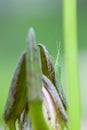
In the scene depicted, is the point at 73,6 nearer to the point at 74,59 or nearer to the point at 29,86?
the point at 74,59

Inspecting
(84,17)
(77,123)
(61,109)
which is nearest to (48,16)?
(84,17)

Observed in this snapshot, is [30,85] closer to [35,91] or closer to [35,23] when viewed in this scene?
[35,91]

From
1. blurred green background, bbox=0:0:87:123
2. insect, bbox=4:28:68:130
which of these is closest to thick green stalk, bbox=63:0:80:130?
insect, bbox=4:28:68:130

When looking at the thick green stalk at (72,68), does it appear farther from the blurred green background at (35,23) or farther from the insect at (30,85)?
the blurred green background at (35,23)

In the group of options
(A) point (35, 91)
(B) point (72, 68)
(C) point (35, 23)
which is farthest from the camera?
(C) point (35, 23)

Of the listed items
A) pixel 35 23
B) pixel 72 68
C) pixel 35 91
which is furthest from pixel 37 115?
pixel 35 23

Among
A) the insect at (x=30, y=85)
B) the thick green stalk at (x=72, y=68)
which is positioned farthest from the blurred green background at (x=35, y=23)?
the insect at (x=30, y=85)

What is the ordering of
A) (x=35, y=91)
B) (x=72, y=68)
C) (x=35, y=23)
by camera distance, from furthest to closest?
(x=35, y=23) < (x=72, y=68) < (x=35, y=91)

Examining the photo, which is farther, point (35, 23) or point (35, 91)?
point (35, 23)

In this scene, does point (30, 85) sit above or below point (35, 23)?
below

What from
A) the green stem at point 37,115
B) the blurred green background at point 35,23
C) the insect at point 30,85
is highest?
the blurred green background at point 35,23
